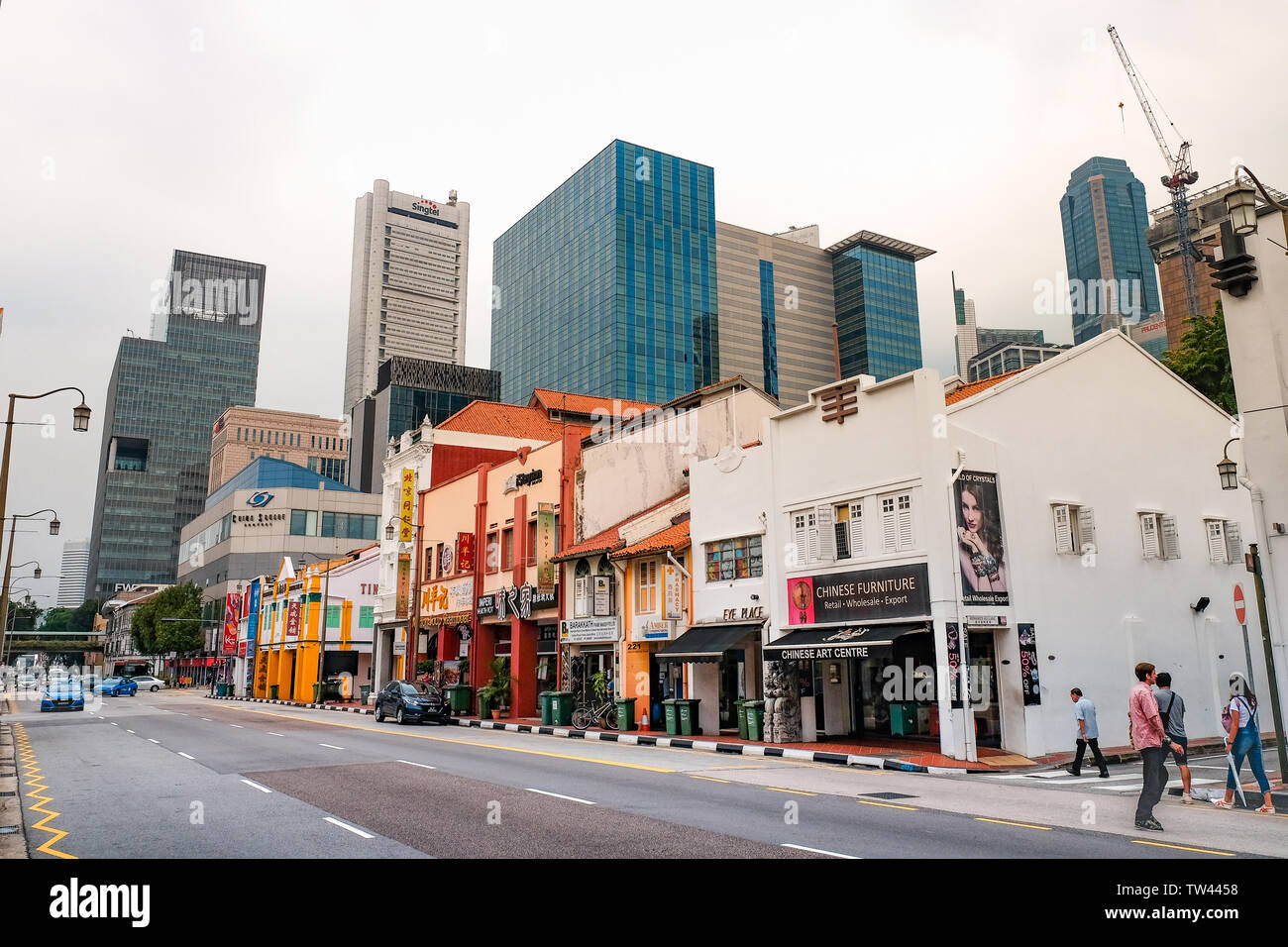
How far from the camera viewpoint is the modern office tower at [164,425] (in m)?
176

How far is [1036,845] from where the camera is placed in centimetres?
930

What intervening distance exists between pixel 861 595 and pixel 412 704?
1688cm

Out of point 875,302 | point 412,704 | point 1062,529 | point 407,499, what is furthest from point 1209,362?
point 875,302

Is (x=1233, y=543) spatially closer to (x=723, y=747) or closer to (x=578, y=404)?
(x=723, y=747)

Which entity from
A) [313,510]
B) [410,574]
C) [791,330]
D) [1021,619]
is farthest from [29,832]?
[791,330]

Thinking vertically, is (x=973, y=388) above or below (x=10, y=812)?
above

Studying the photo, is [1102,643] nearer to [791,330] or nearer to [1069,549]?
[1069,549]

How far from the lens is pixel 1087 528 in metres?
22.4

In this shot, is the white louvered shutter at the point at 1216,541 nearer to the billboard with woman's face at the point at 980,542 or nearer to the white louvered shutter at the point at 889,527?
the billboard with woman's face at the point at 980,542

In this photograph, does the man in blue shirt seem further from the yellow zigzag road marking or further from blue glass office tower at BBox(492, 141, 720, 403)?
blue glass office tower at BBox(492, 141, 720, 403)

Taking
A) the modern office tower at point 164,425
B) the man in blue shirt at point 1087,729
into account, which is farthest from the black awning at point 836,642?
the modern office tower at point 164,425

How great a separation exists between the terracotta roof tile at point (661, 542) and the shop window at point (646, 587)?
57cm

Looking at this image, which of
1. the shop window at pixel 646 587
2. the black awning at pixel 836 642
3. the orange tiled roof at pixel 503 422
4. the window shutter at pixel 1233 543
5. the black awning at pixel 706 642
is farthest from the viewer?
the orange tiled roof at pixel 503 422
